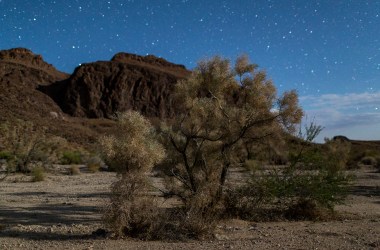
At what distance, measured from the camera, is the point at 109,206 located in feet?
35.5

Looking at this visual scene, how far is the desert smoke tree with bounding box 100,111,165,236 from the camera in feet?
35.4

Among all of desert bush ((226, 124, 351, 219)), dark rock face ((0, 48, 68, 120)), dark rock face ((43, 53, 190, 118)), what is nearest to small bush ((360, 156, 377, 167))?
desert bush ((226, 124, 351, 219))

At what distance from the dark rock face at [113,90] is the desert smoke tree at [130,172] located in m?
95.3

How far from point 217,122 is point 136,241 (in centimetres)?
501

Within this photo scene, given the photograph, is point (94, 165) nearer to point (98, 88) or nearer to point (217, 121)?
point (217, 121)

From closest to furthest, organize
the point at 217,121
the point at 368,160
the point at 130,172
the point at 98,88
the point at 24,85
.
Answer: the point at 130,172
the point at 217,121
the point at 368,160
the point at 24,85
the point at 98,88

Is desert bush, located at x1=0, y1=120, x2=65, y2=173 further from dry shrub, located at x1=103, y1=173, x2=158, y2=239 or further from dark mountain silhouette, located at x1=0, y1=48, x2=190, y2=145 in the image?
dark mountain silhouette, located at x1=0, y1=48, x2=190, y2=145

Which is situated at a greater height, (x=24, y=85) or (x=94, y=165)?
(x=24, y=85)

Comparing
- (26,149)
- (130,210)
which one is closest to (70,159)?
(26,149)

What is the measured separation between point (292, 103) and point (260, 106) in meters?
1.03

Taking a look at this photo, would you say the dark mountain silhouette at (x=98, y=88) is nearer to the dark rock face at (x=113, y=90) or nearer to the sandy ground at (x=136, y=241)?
the dark rock face at (x=113, y=90)

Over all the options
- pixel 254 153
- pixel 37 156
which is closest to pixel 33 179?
pixel 37 156

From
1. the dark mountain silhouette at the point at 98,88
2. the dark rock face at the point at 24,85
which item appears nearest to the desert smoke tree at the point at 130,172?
the dark rock face at the point at 24,85

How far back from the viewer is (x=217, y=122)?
46.8 feet
